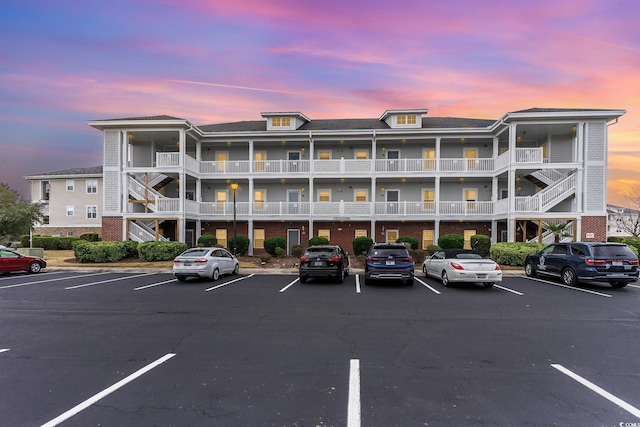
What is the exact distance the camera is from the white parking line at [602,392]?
3744 millimetres

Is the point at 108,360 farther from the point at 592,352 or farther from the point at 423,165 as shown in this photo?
the point at 423,165

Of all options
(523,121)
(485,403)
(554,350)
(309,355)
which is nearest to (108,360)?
(309,355)

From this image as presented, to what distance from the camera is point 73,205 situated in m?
34.8

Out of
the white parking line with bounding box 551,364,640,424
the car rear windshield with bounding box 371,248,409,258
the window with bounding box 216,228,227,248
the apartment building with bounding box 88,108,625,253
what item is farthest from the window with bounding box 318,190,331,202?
the white parking line with bounding box 551,364,640,424

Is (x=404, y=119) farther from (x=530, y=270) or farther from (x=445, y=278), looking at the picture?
(x=445, y=278)

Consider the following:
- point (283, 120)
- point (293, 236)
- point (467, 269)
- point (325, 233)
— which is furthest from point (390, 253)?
point (283, 120)

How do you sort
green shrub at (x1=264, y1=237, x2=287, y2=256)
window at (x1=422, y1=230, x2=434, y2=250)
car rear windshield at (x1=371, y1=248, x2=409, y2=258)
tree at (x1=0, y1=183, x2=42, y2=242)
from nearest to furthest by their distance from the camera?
car rear windshield at (x1=371, y1=248, x2=409, y2=258), green shrub at (x1=264, y1=237, x2=287, y2=256), window at (x1=422, y1=230, x2=434, y2=250), tree at (x1=0, y1=183, x2=42, y2=242)

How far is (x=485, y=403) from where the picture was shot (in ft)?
12.7

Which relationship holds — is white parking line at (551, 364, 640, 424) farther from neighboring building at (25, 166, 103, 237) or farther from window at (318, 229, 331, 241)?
neighboring building at (25, 166, 103, 237)

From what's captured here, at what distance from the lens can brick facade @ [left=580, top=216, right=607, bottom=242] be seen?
20438 millimetres

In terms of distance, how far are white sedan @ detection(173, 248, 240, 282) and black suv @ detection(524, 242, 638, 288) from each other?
46.5 feet

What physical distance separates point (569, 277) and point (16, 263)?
967 inches

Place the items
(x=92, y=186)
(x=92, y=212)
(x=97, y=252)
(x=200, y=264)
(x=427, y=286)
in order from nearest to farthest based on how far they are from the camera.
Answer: (x=427, y=286) → (x=200, y=264) → (x=97, y=252) → (x=92, y=212) → (x=92, y=186)

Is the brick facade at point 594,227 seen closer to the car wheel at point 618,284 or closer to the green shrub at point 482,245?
the green shrub at point 482,245
